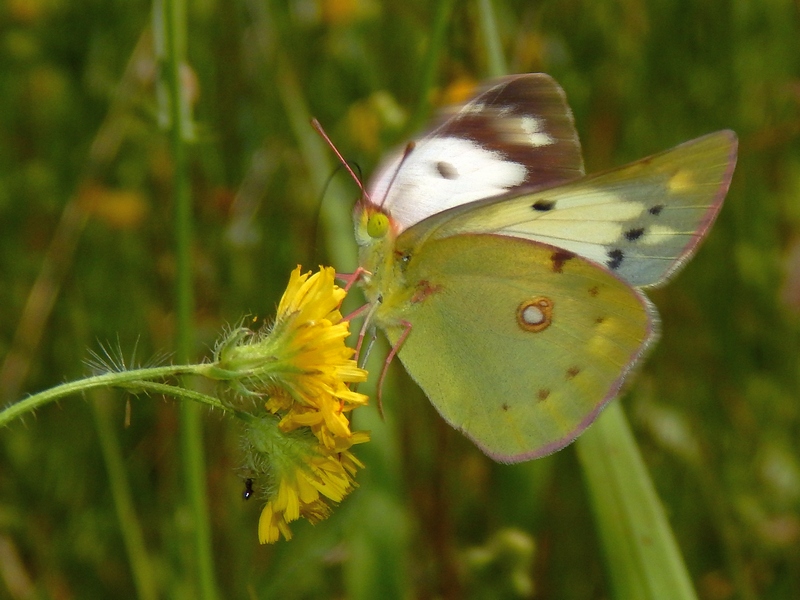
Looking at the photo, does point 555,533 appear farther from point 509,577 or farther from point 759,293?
point 759,293

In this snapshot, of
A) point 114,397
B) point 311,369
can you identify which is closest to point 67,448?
point 114,397

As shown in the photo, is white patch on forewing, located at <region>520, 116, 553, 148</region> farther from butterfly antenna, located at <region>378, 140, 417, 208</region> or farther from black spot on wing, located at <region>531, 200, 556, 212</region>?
butterfly antenna, located at <region>378, 140, 417, 208</region>

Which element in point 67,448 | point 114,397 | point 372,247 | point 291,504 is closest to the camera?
point 291,504

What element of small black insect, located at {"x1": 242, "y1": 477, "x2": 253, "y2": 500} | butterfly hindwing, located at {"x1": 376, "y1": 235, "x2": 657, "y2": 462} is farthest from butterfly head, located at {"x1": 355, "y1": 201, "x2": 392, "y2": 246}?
small black insect, located at {"x1": 242, "y1": 477, "x2": 253, "y2": 500}

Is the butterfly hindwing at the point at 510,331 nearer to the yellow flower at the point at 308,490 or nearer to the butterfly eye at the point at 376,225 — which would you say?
the butterfly eye at the point at 376,225

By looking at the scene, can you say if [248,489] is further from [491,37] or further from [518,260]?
[491,37]

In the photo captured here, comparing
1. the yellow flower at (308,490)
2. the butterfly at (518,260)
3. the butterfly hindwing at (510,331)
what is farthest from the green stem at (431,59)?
the yellow flower at (308,490)
